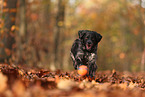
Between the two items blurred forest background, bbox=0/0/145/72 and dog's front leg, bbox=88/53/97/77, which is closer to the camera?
dog's front leg, bbox=88/53/97/77

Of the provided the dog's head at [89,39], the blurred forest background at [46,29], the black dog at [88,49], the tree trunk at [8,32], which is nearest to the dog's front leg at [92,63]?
the black dog at [88,49]

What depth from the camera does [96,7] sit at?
40.7m

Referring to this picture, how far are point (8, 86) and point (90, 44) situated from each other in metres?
3.30

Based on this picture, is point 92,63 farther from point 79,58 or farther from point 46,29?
point 46,29

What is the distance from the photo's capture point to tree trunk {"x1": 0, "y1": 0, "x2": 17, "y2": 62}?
9750mm

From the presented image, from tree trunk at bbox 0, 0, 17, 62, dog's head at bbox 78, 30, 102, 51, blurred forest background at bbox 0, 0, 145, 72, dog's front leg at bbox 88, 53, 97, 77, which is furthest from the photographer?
blurred forest background at bbox 0, 0, 145, 72

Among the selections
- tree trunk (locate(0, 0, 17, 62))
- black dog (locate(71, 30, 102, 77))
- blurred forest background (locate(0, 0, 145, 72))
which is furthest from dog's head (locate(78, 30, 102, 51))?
tree trunk (locate(0, 0, 17, 62))

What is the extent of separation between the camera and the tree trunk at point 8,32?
975 centimetres

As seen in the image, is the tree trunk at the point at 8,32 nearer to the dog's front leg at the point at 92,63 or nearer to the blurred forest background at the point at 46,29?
the blurred forest background at the point at 46,29

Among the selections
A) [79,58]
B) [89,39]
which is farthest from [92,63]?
[89,39]

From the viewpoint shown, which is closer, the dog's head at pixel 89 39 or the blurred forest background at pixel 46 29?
the dog's head at pixel 89 39

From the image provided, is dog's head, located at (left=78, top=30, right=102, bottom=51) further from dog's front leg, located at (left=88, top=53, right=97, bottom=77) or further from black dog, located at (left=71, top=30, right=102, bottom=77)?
dog's front leg, located at (left=88, top=53, right=97, bottom=77)

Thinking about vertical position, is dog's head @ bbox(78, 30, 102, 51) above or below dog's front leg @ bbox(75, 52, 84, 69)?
above

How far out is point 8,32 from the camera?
9.94 m
